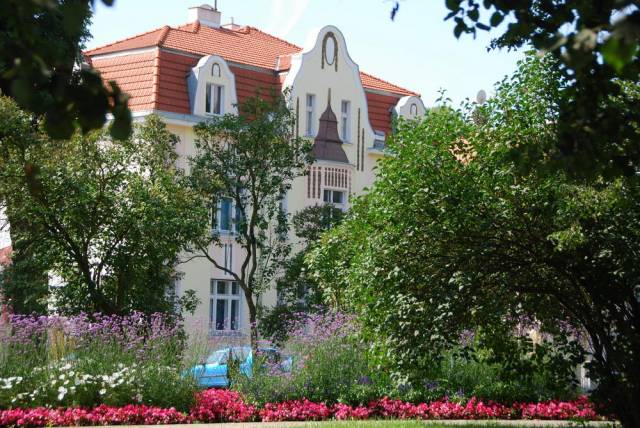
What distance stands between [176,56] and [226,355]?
2010cm

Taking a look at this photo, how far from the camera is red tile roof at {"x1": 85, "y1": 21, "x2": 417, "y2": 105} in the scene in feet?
124

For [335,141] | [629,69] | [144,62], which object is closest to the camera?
[629,69]

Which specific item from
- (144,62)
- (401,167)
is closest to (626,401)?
(401,167)

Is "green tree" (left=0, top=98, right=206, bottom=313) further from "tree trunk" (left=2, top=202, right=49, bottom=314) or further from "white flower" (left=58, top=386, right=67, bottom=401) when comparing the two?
"white flower" (left=58, top=386, right=67, bottom=401)

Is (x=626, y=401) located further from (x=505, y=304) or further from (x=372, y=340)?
(x=372, y=340)

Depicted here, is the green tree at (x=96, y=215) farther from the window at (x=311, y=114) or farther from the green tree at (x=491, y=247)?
the window at (x=311, y=114)

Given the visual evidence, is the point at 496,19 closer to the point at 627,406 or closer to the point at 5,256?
the point at 627,406

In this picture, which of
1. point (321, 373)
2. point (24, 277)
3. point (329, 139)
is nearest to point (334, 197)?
point (329, 139)

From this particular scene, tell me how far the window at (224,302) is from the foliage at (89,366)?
1904 centimetres

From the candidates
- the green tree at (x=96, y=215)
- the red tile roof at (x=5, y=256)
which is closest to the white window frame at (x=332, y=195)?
the red tile roof at (x=5, y=256)

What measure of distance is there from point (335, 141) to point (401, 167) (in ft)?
92.3

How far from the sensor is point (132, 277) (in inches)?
942

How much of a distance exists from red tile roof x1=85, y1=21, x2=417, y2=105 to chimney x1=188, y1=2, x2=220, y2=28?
52 cm

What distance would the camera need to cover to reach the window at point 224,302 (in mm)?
38094
